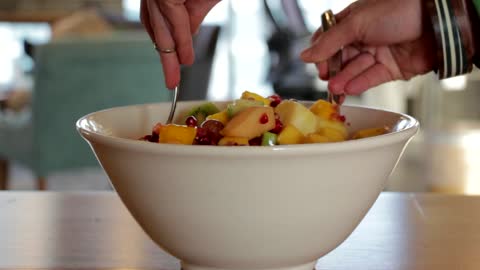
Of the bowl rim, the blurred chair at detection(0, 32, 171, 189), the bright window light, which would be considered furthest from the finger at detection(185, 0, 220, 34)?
the bright window light

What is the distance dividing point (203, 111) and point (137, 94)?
6.32ft

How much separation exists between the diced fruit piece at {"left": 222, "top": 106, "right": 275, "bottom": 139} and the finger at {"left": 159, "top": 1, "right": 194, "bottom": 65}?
0.22m

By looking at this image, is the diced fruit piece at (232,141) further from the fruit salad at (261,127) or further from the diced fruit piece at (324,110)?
Result: the diced fruit piece at (324,110)

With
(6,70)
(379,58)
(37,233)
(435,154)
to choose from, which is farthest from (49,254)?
(6,70)

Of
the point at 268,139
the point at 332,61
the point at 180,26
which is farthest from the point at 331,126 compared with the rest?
the point at 332,61

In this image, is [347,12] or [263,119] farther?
[347,12]

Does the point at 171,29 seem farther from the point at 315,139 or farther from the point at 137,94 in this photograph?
the point at 137,94

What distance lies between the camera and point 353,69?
107cm

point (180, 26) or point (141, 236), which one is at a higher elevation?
point (180, 26)

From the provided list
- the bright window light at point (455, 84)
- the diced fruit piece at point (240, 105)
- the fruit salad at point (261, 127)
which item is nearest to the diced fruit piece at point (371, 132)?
the fruit salad at point (261, 127)

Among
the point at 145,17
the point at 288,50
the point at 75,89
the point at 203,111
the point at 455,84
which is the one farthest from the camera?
the point at 288,50

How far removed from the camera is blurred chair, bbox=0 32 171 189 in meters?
2.52

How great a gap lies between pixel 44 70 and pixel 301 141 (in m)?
2.02

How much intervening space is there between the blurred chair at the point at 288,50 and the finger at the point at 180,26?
247cm
